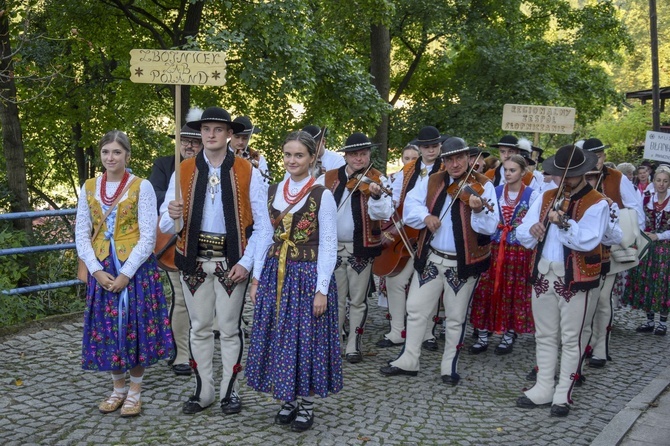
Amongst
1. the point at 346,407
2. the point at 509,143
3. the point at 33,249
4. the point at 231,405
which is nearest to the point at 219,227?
the point at 231,405

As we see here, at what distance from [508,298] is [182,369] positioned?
10.7 ft

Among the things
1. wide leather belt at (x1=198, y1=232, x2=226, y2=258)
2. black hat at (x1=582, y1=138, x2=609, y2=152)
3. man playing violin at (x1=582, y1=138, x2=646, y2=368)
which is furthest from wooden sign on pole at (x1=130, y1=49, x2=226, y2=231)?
black hat at (x1=582, y1=138, x2=609, y2=152)

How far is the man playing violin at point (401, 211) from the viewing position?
7.84 meters

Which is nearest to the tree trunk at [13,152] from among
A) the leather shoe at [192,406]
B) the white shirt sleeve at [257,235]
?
the leather shoe at [192,406]

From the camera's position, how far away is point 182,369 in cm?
665

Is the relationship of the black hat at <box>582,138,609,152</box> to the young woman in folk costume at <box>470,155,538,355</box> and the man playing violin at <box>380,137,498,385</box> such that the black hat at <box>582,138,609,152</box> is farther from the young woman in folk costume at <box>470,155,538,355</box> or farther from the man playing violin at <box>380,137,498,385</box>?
the man playing violin at <box>380,137,498,385</box>

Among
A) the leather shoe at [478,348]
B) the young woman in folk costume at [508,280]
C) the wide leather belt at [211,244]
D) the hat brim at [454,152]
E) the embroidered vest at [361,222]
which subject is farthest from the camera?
the leather shoe at [478,348]

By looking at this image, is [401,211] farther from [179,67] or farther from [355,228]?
[179,67]

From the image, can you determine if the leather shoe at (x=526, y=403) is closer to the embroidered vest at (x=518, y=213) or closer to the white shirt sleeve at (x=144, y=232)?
the embroidered vest at (x=518, y=213)

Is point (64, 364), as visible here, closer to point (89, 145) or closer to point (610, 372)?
point (610, 372)

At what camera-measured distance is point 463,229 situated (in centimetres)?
660

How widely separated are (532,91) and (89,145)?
10.4 m

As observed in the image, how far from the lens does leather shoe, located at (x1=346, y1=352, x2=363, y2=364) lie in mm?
7307

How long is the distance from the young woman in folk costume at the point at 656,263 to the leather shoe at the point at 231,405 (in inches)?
217
